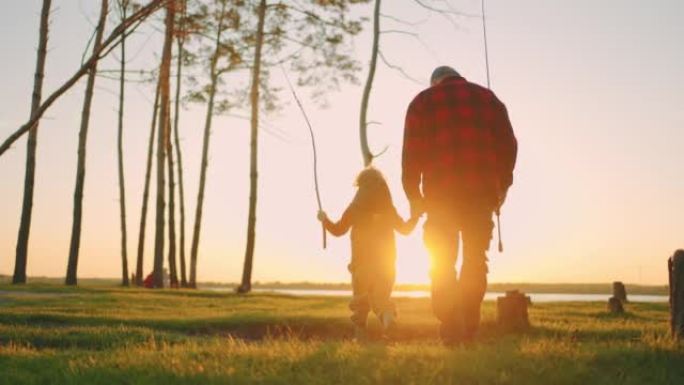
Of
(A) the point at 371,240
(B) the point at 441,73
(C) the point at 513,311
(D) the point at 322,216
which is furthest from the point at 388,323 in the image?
(C) the point at 513,311

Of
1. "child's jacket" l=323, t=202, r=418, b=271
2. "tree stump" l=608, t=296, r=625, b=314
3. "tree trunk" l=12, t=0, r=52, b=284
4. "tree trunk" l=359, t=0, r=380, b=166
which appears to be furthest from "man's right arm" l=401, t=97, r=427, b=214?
"tree trunk" l=12, t=0, r=52, b=284

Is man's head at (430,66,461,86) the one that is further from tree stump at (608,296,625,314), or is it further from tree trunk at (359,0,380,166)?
tree trunk at (359,0,380,166)

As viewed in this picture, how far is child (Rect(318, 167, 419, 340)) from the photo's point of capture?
28.0ft

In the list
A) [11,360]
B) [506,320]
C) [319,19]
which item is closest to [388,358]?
[11,360]

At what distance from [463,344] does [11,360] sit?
12.6 feet

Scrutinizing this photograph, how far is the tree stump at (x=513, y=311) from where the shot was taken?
11773 millimetres

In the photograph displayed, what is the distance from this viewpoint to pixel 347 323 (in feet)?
41.4

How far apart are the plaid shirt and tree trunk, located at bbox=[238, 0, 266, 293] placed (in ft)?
63.1

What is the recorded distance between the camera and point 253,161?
26.0m

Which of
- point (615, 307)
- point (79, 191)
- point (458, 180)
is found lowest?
point (615, 307)

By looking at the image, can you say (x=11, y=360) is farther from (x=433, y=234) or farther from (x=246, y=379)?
(x=433, y=234)

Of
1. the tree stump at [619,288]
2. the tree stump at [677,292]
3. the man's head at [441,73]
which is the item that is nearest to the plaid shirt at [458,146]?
the man's head at [441,73]

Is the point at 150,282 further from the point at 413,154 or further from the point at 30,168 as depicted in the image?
the point at 413,154

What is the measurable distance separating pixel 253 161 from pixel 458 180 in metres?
19.8
